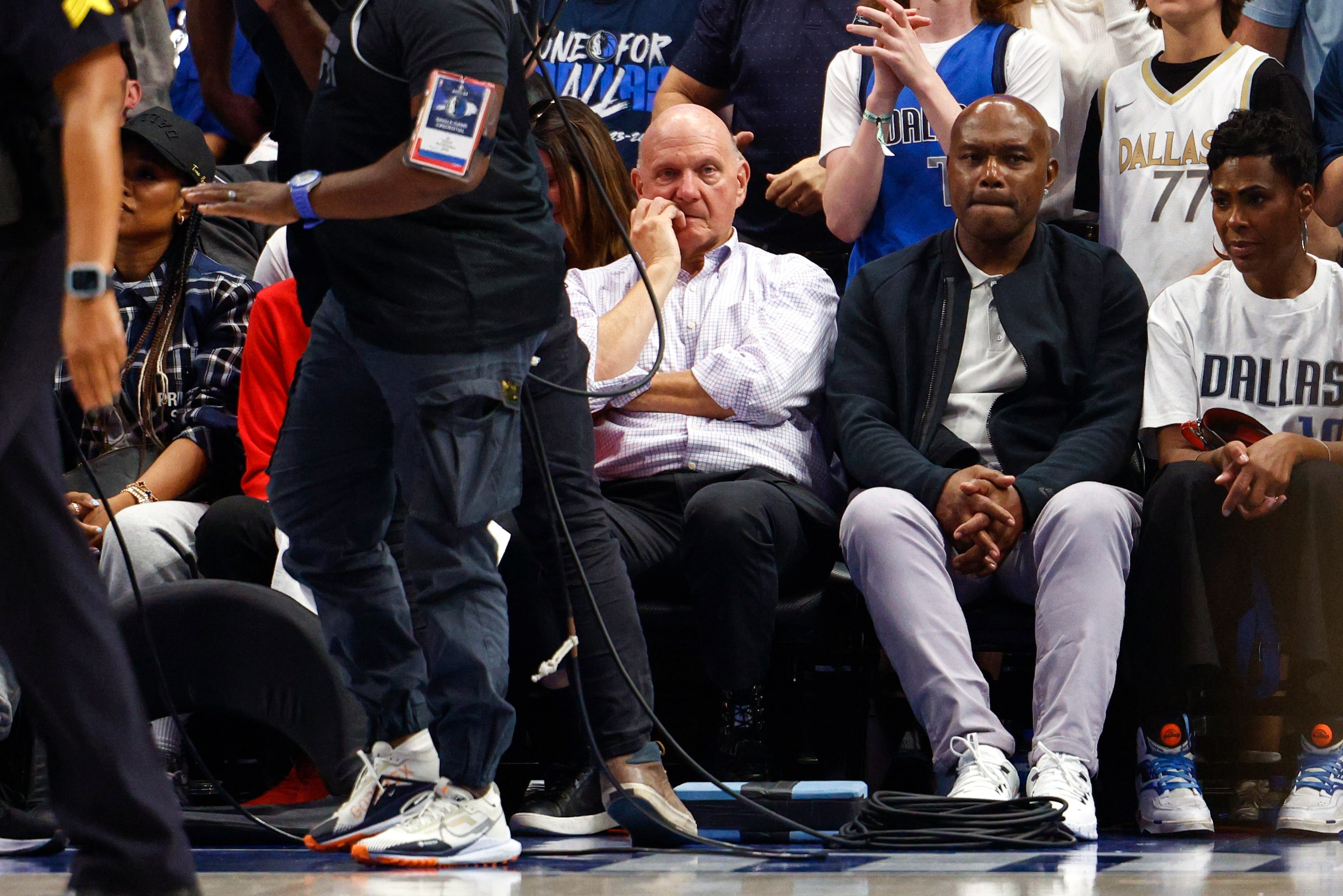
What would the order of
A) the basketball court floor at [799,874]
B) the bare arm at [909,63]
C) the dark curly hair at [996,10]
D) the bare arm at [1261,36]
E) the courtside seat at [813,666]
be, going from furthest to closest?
the bare arm at [1261,36], the dark curly hair at [996,10], the bare arm at [909,63], the courtside seat at [813,666], the basketball court floor at [799,874]

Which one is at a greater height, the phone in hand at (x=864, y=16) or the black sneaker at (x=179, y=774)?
the phone in hand at (x=864, y=16)

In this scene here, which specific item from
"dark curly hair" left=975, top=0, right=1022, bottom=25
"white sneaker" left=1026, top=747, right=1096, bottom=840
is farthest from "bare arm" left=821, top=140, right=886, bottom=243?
"white sneaker" left=1026, top=747, right=1096, bottom=840

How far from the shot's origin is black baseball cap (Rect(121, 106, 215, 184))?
149 inches

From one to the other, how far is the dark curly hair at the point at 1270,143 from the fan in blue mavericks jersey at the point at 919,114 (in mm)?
459

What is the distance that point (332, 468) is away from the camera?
8.48 ft

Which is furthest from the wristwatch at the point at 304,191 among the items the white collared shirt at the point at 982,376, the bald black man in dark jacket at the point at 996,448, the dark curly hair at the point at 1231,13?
the dark curly hair at the point at 1231,13

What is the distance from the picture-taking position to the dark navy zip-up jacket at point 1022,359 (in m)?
3.38

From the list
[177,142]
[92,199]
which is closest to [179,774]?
[177,142]

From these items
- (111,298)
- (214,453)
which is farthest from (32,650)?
(214,453)

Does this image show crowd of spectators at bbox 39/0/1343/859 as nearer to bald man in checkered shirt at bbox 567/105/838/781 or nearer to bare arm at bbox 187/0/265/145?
bald man in checkered shirt at bbox 567/105/838/781

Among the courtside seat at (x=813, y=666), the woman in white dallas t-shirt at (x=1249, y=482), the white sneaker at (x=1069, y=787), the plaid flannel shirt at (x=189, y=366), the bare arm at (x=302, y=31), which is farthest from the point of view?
the plaid flannel shirt at (x=189, y=366)

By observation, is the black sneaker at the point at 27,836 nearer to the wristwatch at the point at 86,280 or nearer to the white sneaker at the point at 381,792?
the white sneaker at the point at 381,792

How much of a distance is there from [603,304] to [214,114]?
1.63 meters

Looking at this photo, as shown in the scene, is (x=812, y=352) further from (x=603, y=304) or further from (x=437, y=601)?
(x=437, y=601)
